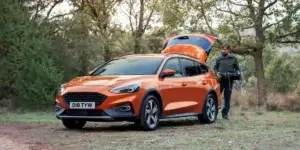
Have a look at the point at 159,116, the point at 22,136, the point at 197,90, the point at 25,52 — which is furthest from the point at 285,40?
the point at 22,136

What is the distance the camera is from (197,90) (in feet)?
43.9

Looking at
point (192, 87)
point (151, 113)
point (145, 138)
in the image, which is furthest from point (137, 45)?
point (145, 138)

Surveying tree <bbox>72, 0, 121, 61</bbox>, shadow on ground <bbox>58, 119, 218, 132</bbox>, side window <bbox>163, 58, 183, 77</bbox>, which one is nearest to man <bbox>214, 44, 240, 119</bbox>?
shadow on ground <bbox>58, 119, 218, 132</bbox>

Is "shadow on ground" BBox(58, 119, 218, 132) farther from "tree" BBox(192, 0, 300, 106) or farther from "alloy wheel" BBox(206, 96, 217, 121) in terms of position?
"tree" BBox(192, 0, 300, 106)

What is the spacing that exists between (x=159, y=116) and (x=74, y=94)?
5.95 feet

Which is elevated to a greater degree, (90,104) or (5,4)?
(5,4)

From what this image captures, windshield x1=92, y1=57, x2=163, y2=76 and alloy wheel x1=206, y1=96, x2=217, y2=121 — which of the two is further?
alloy wheel x1=206, y1=96, x2=217, y2=121

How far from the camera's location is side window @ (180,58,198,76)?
1330 cm

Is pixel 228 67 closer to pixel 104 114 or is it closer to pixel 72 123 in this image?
pixel 72 123

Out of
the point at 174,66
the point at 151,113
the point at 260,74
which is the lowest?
the point at 151,113

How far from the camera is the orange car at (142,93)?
11.0 metres

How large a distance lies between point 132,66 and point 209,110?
2.63m

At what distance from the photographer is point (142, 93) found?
11172 mm

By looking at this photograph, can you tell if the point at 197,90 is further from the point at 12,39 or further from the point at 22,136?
the point at 12,39
